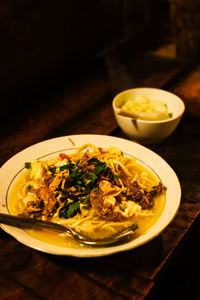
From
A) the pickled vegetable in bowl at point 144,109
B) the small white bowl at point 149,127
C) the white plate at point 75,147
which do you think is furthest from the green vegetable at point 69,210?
the pickled vegetable in bowl at point 144,109

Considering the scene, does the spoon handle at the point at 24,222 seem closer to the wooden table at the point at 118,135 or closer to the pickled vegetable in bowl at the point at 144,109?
the wooden table at the point at 118,135

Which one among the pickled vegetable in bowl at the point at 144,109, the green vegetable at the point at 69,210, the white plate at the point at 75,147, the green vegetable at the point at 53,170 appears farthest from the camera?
the pickled vegetable in bowl at the point at 144,109

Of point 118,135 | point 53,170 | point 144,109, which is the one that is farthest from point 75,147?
point 144,109

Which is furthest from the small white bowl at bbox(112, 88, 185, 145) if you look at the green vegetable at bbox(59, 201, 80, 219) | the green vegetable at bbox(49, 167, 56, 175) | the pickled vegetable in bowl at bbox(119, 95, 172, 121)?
the green vegetable at bbox(59, 201, 80, 219)

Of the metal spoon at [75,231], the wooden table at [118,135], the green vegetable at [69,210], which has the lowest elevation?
the wooden table at [118,135]

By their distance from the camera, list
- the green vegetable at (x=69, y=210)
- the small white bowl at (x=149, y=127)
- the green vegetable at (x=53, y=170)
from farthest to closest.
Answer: the small white bowl at (x=149, y=127) → the green vegetable at (x=53, y=170) → the green vegetable at (x=69, y=210)

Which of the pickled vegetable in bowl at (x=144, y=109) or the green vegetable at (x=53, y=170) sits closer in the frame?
the green vegetable at (x=53, y=170)
